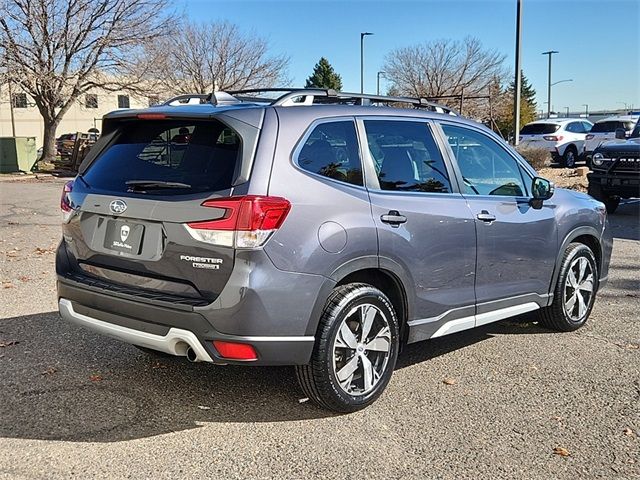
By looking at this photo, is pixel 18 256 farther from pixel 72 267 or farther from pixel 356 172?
pixel 356 172

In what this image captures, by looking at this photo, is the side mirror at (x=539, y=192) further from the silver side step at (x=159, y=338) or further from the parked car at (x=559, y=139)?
the parked car at (x=559, y=139)

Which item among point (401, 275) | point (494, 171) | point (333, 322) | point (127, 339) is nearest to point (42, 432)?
point (127, 339)

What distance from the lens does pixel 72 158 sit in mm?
25781

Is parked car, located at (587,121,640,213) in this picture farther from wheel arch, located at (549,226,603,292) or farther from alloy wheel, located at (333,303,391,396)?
alloy wheel, located at (333,303,391,396)

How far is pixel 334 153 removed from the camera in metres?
3.92

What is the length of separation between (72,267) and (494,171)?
3059mm

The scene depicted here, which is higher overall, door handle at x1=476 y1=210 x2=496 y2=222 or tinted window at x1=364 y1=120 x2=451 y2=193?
tinted window at x1=364 y1=120 x2=451 y2=193

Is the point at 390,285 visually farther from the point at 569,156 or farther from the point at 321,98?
the point at 569,156

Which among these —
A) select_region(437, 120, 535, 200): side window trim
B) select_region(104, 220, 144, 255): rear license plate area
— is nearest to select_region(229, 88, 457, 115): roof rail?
select_region(437, 120, 535, 200): side window trim

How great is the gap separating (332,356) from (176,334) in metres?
0.88

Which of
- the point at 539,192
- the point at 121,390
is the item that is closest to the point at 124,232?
the point at 121,390

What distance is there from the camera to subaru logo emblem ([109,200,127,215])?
3743 millimetres

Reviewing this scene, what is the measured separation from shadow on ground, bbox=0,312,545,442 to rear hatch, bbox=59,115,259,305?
0.75 meters

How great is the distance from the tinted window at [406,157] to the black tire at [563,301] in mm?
1571
